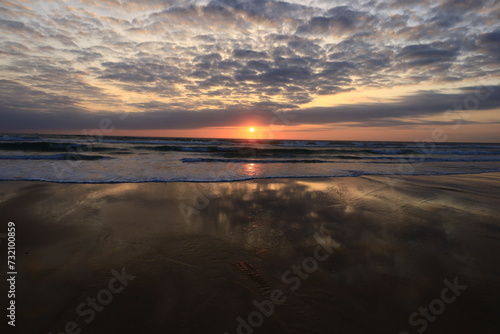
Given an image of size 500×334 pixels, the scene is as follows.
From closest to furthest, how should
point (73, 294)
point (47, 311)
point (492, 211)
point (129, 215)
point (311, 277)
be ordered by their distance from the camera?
1. point (47, 311)
2. point (73, 294)
3. point (311, 277)
4. point (129, 215)
5. point (492, 211)

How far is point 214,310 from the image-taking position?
2.76 m

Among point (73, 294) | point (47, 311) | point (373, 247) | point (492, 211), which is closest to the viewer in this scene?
point (47, 311)

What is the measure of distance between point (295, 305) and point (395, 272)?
1.78 metres

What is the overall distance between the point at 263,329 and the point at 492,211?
8047mm

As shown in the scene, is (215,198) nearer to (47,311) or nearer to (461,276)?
(47,311)

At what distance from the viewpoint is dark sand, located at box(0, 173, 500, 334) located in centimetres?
268

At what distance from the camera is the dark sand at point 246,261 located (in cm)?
268

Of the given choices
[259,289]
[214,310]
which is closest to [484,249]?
[259,289]

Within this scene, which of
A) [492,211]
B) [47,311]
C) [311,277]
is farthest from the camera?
[492,211]

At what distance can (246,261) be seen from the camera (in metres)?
3.83

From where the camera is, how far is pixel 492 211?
693 centimetres

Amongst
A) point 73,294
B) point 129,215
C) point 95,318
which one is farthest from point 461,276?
point 129,215

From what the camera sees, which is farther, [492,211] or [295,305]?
[492,211]

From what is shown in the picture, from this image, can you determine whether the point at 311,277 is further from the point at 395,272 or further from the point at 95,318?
the point at 95,318
